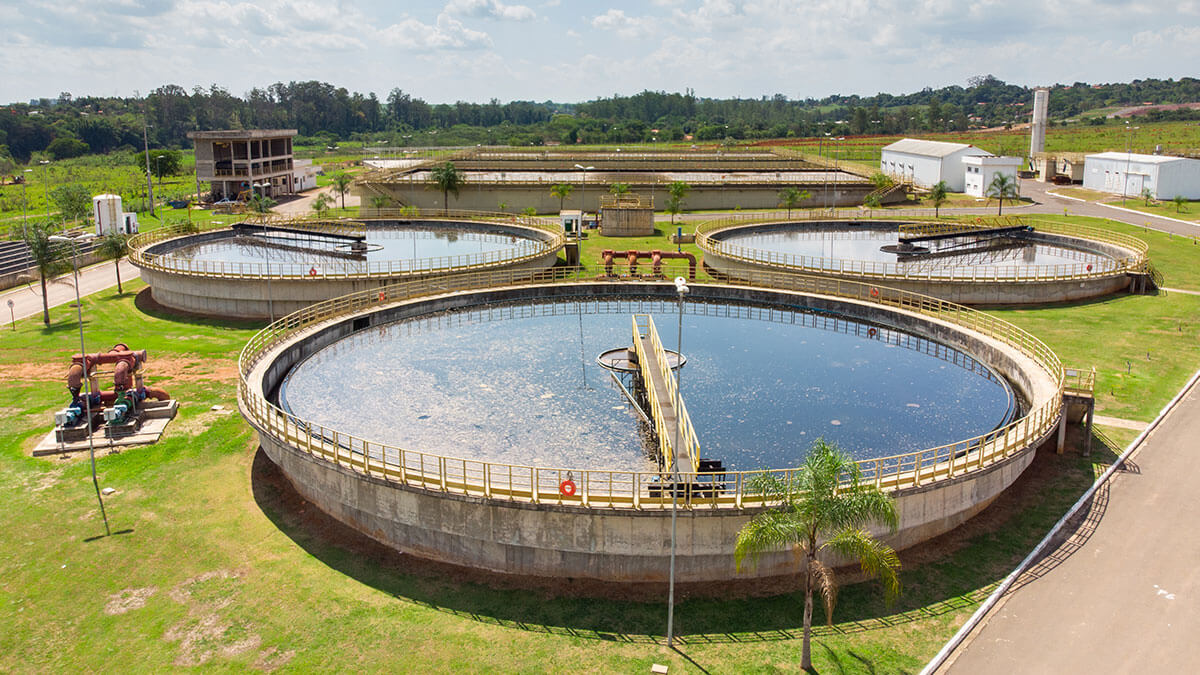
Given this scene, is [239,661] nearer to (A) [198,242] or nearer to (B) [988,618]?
(B) [988,618]

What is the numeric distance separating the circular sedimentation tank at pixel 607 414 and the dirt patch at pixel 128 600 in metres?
5.26

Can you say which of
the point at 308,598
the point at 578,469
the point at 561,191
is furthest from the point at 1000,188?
the point at 308,598

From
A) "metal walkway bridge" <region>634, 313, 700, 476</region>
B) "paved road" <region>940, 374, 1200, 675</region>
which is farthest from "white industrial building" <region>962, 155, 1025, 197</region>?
"paved road" <region>940, 374, 1200, 675</region>

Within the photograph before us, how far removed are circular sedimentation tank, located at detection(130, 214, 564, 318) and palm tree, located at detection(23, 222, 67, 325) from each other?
17.8 ft

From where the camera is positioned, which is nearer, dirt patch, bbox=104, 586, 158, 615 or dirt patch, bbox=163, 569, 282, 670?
dirt patch, bbox=163, 569, 282, 670

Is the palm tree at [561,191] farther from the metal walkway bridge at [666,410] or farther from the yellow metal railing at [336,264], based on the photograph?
the metal walkway bridge at [666,410]

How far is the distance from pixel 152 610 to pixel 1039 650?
2122 centimetres

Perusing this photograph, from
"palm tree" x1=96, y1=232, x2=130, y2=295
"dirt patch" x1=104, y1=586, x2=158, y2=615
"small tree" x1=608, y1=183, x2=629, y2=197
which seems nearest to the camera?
"dirt patch" x1=104, y1=586, x2=158, y2=615

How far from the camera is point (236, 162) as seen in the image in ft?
336

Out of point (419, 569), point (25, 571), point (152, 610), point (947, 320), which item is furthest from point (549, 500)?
point (947, 320)

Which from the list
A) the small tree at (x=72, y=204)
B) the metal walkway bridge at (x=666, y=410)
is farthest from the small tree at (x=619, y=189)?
the metal walkway bridge at (x=666, y=410)

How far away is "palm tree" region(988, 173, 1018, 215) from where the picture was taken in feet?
292

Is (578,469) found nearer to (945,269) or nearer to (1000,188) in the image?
(945,269)

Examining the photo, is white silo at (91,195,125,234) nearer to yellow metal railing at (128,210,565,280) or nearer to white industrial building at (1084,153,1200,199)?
yellow metal railing at (128,210,565,280)
